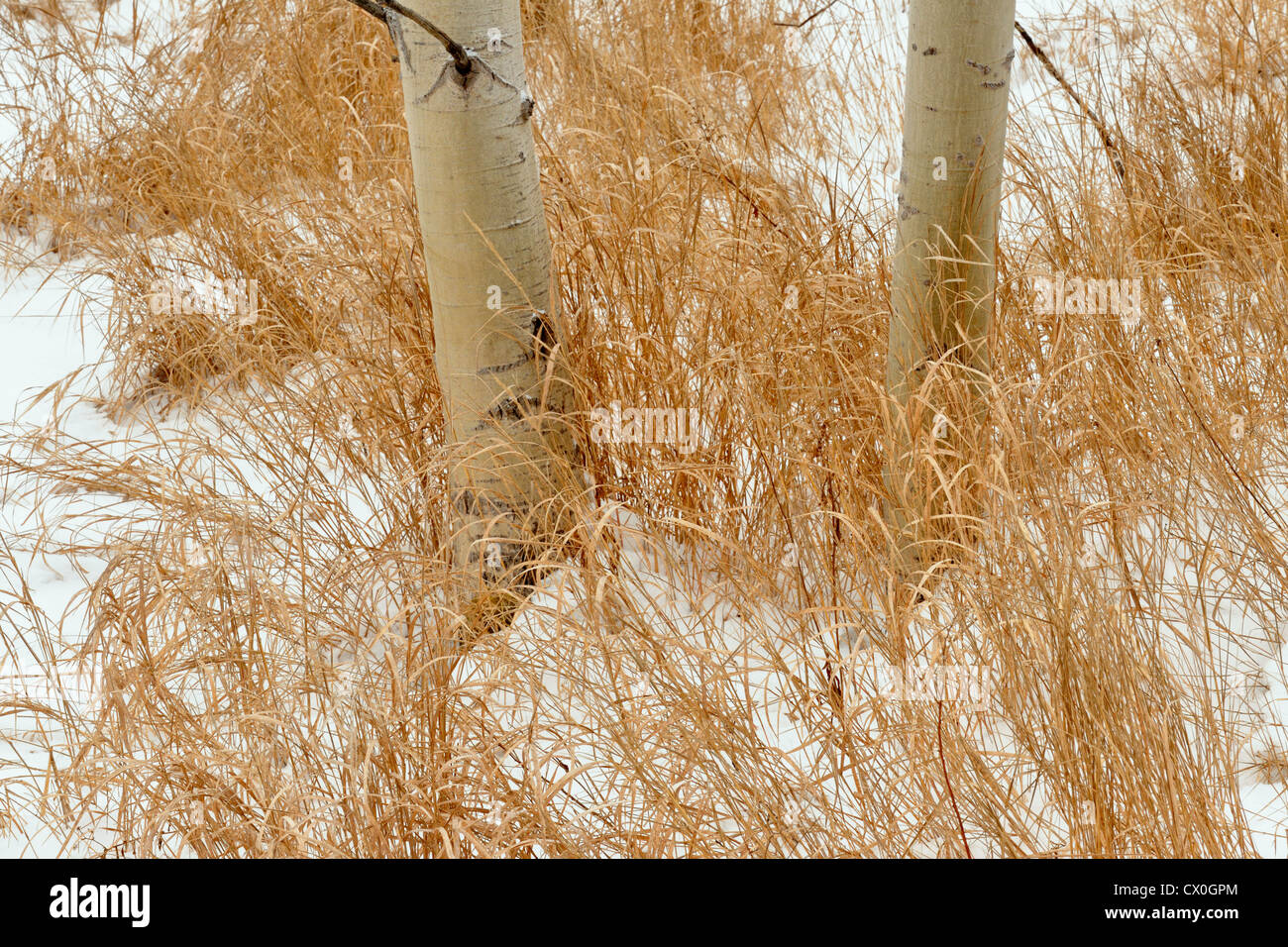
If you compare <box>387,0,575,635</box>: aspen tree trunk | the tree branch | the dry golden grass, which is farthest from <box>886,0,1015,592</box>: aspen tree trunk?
the tree branch

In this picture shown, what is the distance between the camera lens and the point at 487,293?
6.21 ft

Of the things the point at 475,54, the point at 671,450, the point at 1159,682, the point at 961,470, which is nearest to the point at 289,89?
the point at 475,54

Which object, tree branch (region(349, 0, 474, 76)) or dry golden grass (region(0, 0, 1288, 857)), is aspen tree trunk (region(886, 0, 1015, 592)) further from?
tree branch (region(349, 0, 474, 76))

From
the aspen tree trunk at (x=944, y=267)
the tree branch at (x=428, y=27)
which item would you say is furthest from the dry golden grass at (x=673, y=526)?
the tree branch at (x=428, y=27)

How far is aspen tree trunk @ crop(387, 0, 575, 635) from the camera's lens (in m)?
1.78

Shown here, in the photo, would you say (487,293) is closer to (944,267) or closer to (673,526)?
(673,526)

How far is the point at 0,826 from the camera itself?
157cm

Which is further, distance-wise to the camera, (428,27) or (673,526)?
(673,526)

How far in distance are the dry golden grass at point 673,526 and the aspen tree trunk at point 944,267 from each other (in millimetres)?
74

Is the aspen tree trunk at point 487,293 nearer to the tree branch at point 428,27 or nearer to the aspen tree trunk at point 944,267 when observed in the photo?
the tree branch at point 428,27

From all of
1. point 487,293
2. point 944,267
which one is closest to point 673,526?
point 487,293

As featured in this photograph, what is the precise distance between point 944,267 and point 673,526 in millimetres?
663

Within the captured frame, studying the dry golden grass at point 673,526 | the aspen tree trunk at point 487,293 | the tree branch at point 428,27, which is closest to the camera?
the dry golden grass at point 673,526

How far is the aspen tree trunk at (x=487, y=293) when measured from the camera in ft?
5.84
